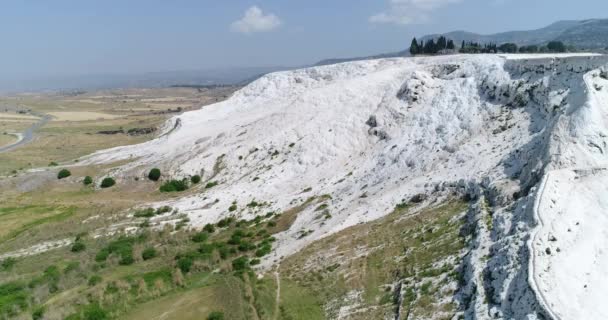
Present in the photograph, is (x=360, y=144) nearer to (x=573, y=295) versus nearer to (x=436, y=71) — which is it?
(x=436, y=71)

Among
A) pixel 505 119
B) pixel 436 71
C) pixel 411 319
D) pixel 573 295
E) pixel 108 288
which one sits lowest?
pixel 108 288

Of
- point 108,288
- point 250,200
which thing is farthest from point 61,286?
point 250,200

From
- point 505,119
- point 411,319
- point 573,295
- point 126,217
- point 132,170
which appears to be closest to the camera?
point 573,295

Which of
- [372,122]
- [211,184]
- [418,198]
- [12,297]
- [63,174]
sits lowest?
[12,297]

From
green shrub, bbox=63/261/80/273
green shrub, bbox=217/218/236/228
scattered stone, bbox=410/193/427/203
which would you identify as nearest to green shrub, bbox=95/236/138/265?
green shrub, bbox=63/261/80/273

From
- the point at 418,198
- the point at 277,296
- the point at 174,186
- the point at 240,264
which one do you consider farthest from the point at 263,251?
the point at 174,186

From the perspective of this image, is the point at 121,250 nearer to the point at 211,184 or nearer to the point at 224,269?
the point at 224,269

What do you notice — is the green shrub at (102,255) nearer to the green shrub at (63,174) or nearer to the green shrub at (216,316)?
the green shrub at (216,316)

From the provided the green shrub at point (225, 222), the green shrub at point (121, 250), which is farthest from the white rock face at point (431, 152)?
the green shrub at point (121, 250)
